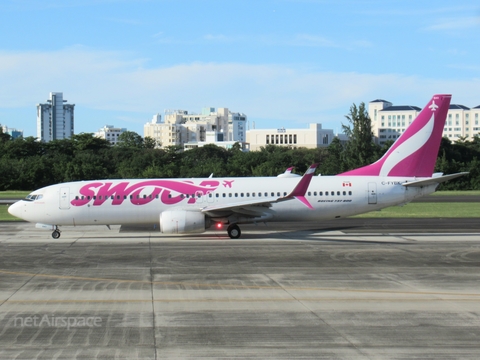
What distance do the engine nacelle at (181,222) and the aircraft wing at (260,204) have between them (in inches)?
40.9

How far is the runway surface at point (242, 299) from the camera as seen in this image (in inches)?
487

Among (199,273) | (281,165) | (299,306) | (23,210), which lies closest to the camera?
(299,306)

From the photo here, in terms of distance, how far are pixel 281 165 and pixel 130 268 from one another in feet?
222

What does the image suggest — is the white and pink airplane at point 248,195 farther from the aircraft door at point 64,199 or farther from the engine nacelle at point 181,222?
the engine nacelle at point 181,222

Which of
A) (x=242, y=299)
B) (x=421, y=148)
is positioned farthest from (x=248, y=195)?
(x=242, y=299)

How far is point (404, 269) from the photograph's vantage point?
21.8 m

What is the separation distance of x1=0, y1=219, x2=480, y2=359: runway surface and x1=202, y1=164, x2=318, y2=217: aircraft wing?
81.7 inches

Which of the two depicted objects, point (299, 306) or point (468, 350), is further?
point (299, 306)

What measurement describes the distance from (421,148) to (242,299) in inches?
819

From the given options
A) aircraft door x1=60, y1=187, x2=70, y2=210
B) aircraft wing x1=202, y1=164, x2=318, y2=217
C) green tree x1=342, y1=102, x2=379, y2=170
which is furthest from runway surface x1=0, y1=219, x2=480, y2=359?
green tree x1=342, y1=102, x2=379, y2=170

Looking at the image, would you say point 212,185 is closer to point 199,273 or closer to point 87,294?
point 199,273

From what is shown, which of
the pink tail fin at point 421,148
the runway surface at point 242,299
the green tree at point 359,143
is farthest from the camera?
the green tree at point 359,143

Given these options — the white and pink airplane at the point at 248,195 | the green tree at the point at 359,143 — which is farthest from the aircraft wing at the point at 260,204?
the green tree at the point at 359,143

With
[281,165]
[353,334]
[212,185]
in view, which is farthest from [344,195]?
[281,165]
